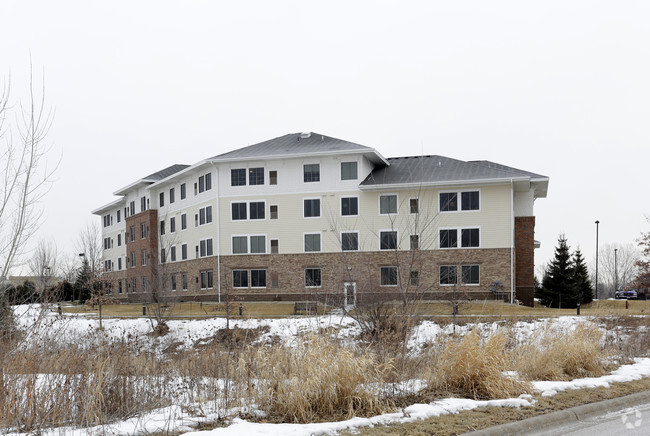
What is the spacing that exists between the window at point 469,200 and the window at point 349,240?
7.86 m

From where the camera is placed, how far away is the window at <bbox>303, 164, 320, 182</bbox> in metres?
43.1

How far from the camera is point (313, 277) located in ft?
141

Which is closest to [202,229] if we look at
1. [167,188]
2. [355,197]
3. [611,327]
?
[167,188]

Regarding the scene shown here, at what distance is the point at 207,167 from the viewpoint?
45844 millimetres

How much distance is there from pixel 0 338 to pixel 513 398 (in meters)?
7.71

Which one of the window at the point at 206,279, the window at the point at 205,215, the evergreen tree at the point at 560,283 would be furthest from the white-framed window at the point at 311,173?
the evergreen tree at the point at 560,283

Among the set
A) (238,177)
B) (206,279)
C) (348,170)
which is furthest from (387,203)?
(206,279)

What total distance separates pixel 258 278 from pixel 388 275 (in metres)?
10.00

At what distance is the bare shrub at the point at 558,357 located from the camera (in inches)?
403

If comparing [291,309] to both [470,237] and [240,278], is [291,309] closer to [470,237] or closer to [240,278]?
[240,278]

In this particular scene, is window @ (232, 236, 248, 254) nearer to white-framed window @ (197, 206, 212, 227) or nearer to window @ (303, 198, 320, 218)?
white-framed window @ (197, 206, 212, 227)

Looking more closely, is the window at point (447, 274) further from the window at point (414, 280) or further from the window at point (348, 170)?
the window at point (348, 170)

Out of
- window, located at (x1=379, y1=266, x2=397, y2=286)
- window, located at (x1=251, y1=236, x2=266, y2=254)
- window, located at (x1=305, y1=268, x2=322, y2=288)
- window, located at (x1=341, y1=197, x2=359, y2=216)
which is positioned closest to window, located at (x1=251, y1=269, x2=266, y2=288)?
window, located at (x1=251, y1=236, x2=266, y2=254)

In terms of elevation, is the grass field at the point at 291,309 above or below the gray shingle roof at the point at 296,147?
below
